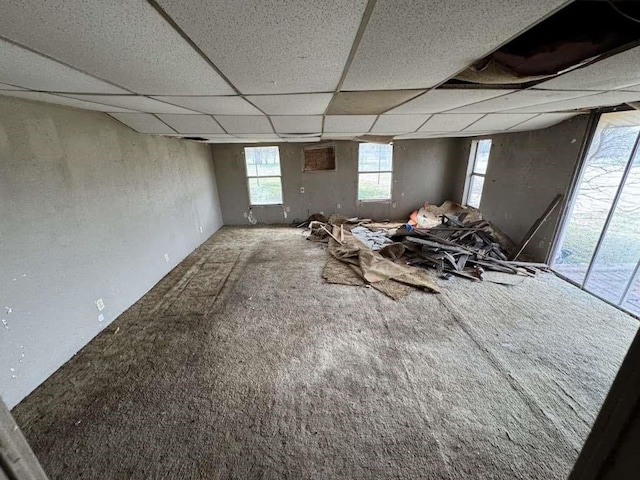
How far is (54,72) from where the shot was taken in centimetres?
128

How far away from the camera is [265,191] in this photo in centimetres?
654

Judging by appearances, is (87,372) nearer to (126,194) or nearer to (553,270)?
(126,194)

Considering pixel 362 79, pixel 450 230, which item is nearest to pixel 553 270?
pixel 450 230

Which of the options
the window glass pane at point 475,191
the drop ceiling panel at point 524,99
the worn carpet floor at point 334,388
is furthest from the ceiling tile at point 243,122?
the window glass pane at point 475,191

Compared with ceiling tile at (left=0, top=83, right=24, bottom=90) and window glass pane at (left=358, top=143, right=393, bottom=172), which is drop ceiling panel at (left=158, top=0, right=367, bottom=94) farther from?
window glass pane at (left=358, top=143, right=393, bottom=172)

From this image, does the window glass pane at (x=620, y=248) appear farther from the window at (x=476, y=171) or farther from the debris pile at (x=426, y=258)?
A: the window at (x=476, y=171)

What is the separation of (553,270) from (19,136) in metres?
6.37

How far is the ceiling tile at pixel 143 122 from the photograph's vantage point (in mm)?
2682

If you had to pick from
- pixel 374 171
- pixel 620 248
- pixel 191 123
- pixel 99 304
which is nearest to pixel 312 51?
pixel 191 123

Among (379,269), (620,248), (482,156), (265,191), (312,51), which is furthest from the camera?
(265,191)

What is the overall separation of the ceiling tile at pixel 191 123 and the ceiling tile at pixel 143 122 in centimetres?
11

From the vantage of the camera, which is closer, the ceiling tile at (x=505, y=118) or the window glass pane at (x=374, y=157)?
the ceiling tile at (x=505, y=118)

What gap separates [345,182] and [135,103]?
4926mm

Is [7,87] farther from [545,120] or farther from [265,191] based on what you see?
[545,120]
